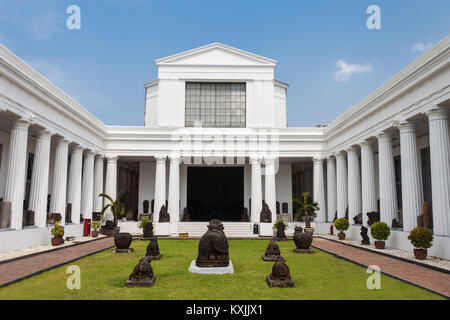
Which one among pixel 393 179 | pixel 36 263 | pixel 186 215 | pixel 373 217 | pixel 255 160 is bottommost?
pixel 36 263

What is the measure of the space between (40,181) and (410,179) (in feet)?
62.8

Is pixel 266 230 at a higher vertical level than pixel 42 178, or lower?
lower

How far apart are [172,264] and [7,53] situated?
11.5 m

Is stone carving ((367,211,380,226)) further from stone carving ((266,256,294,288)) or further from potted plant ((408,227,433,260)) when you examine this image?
stone carving ((266,256,294,288))

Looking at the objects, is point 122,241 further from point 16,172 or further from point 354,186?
point 354,186

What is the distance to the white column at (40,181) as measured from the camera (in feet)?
63.0

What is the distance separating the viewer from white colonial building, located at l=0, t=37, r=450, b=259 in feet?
53.5

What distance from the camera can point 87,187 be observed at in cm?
2659

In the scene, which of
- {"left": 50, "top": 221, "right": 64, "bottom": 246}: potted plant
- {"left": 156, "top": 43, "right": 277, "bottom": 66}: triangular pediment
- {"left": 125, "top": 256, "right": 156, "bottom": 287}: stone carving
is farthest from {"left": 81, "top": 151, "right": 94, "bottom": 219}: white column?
{"left": 125, "top": 256, "right": 156, "bottom": 287}: stone carving

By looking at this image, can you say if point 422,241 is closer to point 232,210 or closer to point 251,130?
point 251,130

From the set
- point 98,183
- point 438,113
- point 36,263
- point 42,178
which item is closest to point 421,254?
point 438,113

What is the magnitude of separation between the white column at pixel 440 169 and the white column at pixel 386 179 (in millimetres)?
4623

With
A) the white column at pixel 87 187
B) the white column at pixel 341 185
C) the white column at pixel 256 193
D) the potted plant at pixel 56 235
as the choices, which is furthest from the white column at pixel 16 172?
the white column at pixel 341 185
